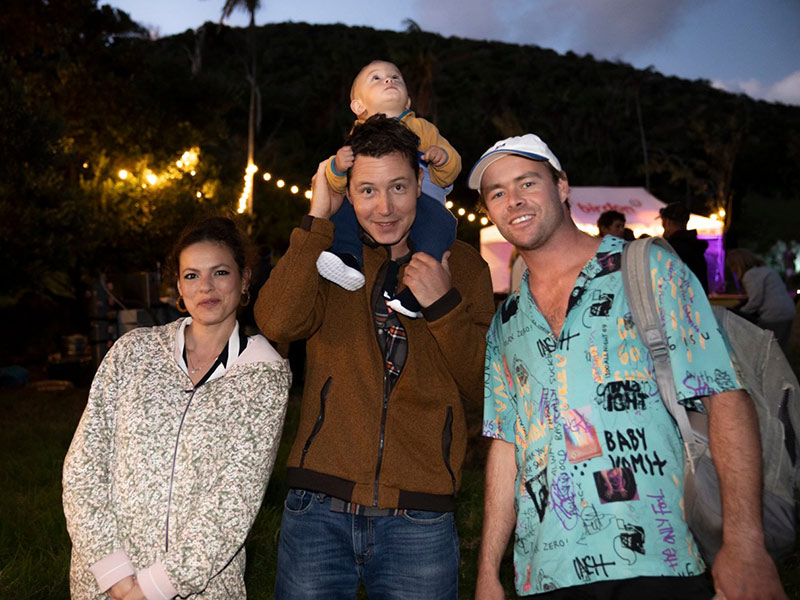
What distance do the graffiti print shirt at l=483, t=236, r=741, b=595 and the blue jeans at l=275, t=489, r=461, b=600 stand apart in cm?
33

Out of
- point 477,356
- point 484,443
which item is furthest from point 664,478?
point 484,443

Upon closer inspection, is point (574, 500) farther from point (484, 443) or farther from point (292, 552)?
point (484, 443)

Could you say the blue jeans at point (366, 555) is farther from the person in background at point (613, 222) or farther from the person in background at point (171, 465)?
the person in background at point (613, 222)

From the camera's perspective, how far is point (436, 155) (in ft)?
10.4

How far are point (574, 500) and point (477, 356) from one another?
64 centimetres

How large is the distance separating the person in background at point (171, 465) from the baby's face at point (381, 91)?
1352 millimetres

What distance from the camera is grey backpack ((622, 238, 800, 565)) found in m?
2.08

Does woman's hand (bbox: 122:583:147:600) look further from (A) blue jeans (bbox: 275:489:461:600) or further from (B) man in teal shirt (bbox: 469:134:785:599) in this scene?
(B) man in teal shirt (bbox: 469:134:785:599)

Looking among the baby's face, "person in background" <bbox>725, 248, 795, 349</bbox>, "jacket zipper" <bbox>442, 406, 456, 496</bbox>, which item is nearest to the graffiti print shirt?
"jacket zipper" <bbox>442, 406, 456, 496</bbox>

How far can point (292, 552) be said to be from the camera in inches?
101

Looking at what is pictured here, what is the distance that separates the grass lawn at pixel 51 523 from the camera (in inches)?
193

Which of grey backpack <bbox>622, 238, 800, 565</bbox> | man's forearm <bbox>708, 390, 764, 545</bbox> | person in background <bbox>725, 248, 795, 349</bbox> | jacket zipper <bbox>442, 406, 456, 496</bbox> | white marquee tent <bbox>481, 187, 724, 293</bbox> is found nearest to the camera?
man's forearm <bbox>708, 390, 764, 545</bbox>

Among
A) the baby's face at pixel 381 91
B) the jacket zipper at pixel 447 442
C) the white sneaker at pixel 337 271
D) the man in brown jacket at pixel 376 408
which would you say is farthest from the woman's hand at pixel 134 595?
the baby's face at pixel 381 91

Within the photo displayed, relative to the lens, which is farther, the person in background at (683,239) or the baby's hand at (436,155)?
the person in background at (683,239)
